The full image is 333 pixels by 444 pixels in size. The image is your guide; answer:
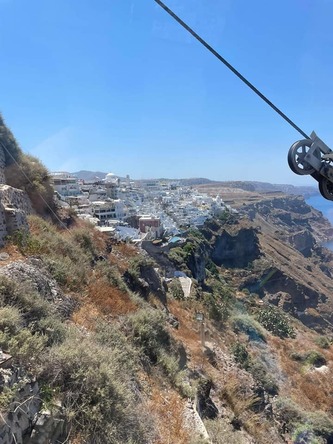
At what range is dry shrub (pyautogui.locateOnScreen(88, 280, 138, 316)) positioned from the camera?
8.16 metres

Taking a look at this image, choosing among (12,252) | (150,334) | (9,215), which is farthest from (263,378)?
(9,215)

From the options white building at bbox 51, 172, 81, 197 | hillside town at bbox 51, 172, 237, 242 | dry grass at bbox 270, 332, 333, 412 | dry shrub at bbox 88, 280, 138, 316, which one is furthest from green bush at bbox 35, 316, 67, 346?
white building at bbox 51, 172, 81, 197

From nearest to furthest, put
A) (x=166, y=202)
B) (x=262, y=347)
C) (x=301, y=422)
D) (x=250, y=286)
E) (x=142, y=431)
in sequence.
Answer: (x=142, y=431) < (x=301, y=422) < (x=262, y=347) < (x=250, y=286) < (x=166, y=202)

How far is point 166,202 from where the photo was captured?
311 feet

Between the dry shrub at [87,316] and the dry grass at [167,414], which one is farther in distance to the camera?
the dry shrub at [87,316]

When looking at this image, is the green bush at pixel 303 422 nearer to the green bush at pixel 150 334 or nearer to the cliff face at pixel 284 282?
the green bush at pixel 150 334

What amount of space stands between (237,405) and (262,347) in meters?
9.14

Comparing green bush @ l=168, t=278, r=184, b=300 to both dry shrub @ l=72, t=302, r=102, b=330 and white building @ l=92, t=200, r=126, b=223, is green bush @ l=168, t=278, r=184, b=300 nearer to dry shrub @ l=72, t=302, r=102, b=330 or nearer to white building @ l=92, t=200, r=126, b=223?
dry shrub @ l=72, t=302, r=102, b=330

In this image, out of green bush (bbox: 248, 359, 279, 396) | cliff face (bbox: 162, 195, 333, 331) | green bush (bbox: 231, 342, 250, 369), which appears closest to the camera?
green bush (bbox: 248, 359, 279, 396)

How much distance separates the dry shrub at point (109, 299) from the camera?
816cm

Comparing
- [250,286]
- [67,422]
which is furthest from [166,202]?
[67,422]

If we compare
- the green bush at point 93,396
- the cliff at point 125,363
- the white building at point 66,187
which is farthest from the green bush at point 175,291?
the white building at point 66,187

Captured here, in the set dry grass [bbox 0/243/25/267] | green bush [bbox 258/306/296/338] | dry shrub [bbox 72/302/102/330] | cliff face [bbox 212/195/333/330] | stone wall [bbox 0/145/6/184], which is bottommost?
cliff face [bbox 212/195/333/330]

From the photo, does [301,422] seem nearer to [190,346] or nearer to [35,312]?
[190,346]
